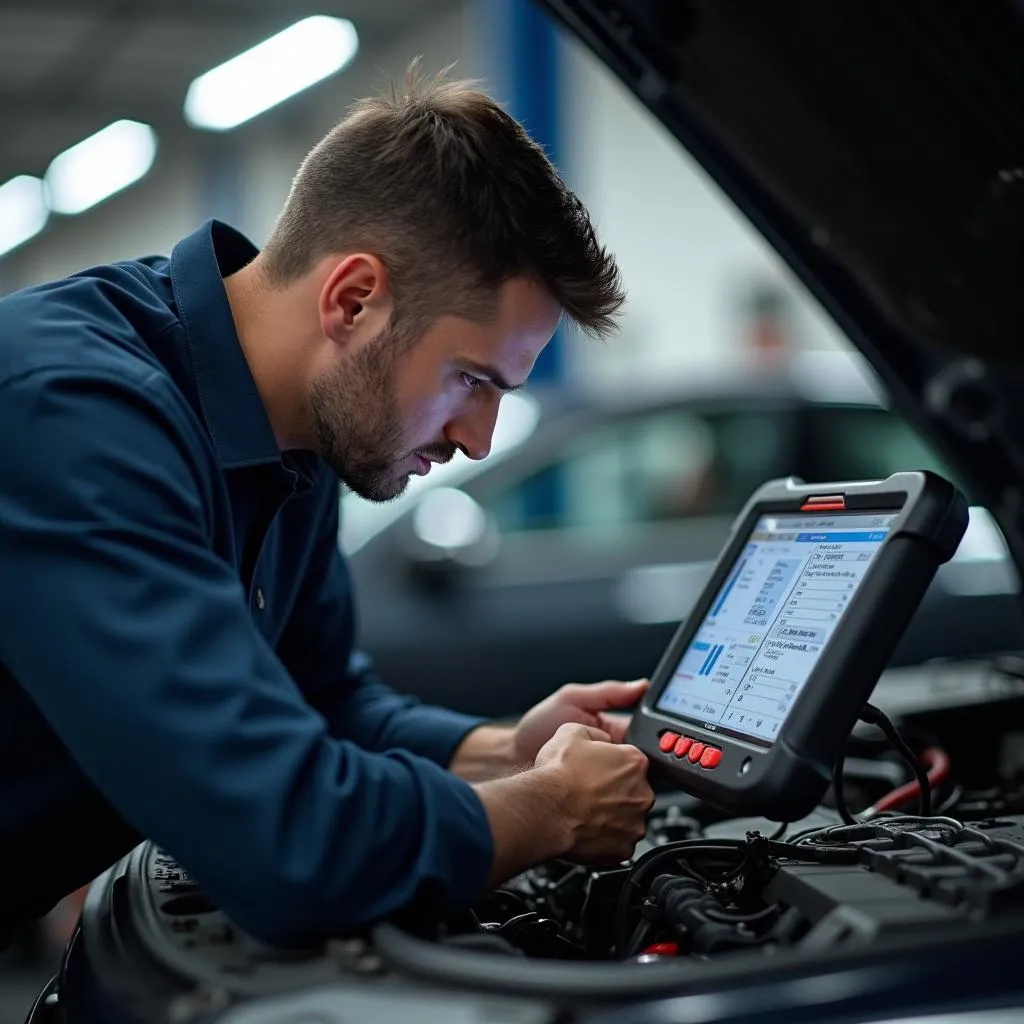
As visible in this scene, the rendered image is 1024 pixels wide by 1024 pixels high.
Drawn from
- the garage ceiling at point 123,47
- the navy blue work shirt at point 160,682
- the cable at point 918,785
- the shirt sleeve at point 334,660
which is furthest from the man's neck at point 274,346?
the garage ceiling at point 123,47

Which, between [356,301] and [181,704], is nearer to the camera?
[181,704]

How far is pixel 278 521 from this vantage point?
Answer: 185 centimetres

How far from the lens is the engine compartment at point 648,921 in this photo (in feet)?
3.49

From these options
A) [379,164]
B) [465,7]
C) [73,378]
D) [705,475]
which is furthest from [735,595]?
[465,7]

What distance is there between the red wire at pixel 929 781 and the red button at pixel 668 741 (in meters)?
0.34

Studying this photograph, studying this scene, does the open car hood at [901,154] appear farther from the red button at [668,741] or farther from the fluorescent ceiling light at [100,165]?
the fluorescent ceiling light at [100,165]

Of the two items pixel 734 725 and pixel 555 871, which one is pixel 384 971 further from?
pixel 555 871

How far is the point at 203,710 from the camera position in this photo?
3.85ft

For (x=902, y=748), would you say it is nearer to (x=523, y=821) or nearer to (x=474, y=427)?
(x=523, y=821)

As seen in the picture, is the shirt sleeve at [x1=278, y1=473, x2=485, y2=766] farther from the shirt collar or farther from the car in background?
the car in background

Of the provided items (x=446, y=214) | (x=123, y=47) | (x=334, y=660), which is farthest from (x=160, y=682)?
(x=123, y=47)

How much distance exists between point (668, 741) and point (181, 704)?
676 mm

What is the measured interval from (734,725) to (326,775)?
54 centimetres

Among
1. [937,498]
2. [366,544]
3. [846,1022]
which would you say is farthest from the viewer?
[366,544]
